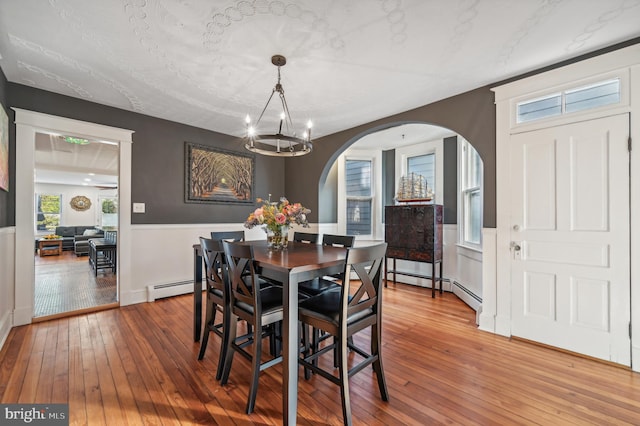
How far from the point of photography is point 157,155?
370 centimetres

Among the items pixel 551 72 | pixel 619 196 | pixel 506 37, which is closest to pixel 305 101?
pixel 506 37

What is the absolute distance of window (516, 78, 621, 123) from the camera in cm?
216

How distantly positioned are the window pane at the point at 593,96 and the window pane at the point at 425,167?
7.19ft

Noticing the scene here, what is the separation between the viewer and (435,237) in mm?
3910

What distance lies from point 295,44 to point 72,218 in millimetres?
11976

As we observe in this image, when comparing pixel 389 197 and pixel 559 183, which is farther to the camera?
pixel 389 197

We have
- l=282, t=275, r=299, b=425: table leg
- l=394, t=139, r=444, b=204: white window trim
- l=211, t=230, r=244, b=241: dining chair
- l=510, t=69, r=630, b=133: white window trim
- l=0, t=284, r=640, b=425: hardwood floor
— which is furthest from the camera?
l=394, t=139, r=444, b=204: white window trim

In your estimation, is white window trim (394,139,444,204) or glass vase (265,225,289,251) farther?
white window trim (394,139,444,204)

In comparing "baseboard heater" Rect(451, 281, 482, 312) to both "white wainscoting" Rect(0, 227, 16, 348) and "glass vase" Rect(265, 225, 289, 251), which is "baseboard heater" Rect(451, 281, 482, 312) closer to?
"glass vase" Rect(265, 225, 289, 251)

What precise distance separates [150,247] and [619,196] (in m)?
4.89

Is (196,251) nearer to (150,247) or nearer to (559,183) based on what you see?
(150,247)

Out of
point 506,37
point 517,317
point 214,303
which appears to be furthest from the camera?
point 517,317

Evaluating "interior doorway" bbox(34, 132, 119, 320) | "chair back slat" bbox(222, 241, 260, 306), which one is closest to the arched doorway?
"chair back slat" bbox(222, 241, 260, 306)

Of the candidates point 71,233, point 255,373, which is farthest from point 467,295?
point 71,233
